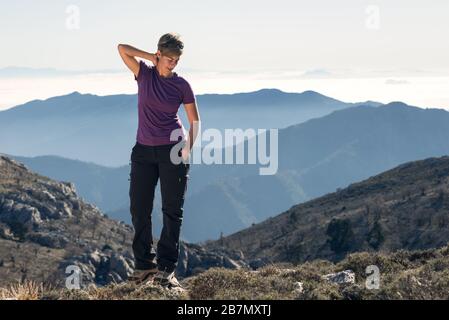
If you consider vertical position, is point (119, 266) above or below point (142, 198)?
below

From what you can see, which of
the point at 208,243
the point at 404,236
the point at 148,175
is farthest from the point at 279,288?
the point at 208,243

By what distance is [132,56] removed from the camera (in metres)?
10.8

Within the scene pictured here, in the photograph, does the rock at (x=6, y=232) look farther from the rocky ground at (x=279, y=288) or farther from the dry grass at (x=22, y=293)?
the dry grass at (x=22, y=293)

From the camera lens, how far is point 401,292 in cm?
1030

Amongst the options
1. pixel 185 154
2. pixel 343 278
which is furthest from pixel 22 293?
pixel 343 278

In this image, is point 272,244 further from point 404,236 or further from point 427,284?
point 427,284

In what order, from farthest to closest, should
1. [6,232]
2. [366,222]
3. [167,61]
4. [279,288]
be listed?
[6,232] < [366,222] < [279,288] < [167,61]

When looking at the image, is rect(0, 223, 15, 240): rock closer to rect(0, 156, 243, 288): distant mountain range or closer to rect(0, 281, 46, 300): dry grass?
rect(0, 156, 243, 288): distant mountain range

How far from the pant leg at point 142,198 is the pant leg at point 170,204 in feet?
0.55

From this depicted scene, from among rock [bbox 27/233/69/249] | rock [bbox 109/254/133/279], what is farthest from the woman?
rock [bbox 27/233/69/249]

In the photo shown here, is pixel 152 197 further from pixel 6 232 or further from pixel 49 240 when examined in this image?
pixel 49 240

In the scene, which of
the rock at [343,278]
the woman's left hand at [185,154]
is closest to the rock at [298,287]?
the rock at [343,278]

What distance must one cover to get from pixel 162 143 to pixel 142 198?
3.12 feet
